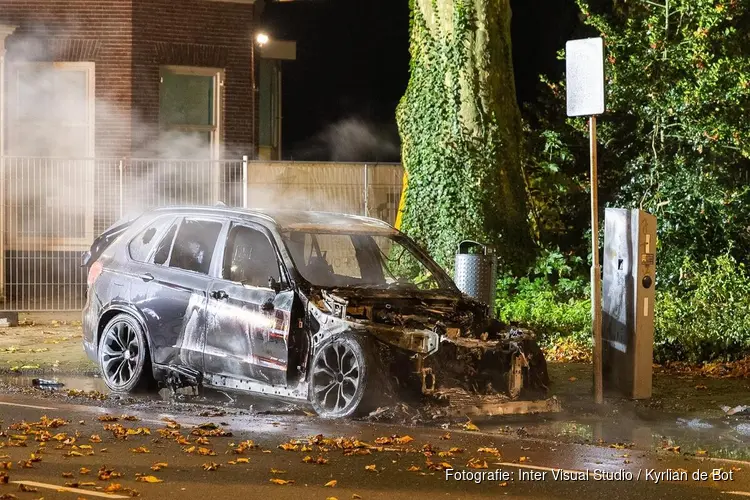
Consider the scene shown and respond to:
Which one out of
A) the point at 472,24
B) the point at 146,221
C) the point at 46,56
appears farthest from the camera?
the point at 46,56

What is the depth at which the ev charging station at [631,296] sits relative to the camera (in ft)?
35.2

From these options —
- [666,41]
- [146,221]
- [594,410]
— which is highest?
[666,41]

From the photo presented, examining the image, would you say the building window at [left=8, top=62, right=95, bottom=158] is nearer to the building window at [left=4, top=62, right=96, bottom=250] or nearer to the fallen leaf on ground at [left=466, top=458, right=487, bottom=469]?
the building window at [left=4, top=62, right=96, bottom=250]

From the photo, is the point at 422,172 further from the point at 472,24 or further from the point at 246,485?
the point at 246,485

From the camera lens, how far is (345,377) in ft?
30.9

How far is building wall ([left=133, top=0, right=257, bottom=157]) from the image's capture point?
20.8 metres

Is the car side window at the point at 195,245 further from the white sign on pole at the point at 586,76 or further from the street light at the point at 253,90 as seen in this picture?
the street light at the point at 253,90

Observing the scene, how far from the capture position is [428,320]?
969 centimetres

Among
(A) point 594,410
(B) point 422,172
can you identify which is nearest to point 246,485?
(A) point 594,410

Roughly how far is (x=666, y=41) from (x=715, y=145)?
5.53ft

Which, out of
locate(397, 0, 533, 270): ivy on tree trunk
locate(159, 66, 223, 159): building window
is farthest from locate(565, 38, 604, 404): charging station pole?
locate(159, 66, 223, 159): building window

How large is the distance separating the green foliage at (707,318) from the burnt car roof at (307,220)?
399 centimetres

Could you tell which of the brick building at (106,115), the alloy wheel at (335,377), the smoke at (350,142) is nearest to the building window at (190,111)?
the brick building at (106,115)

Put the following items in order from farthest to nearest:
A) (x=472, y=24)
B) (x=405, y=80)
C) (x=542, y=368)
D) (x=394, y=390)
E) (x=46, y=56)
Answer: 1. (x=405, y=80)
2. (x=46, y=56)
3. (x=472, y=24)
4. (x=542, y=368)
5. (x=394, y=390)
